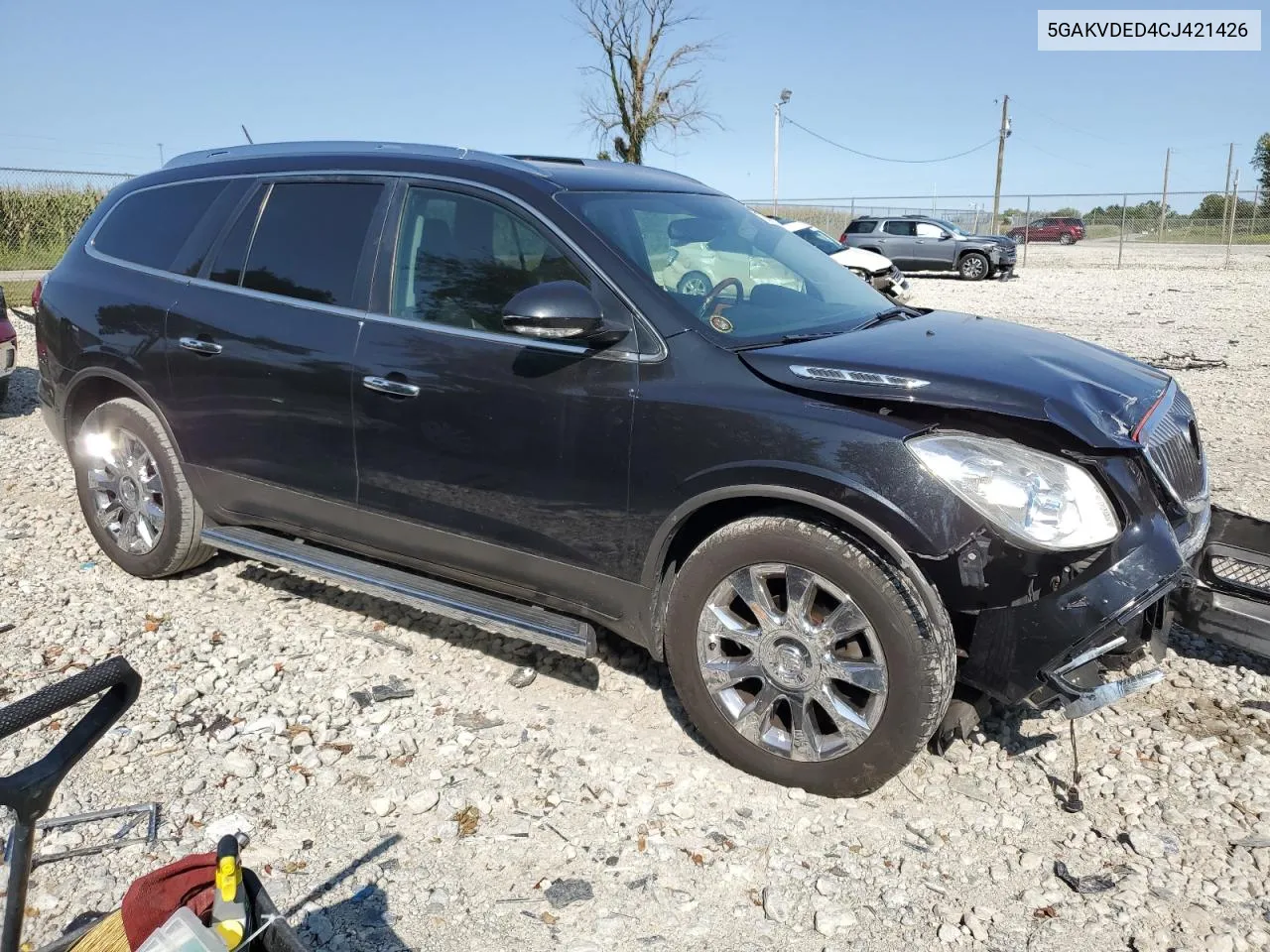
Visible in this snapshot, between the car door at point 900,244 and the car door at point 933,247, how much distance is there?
0.10m

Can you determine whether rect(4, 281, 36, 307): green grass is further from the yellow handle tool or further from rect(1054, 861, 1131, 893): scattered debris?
rect(1054, 861, 1131, 893): scattered debris

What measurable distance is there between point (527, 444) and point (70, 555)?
317cm

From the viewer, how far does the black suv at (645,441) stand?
110 inches

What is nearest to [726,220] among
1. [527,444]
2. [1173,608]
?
[527,444]

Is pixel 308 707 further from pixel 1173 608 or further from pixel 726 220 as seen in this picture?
pixel 1173 608

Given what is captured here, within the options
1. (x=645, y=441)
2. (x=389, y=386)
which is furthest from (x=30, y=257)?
(x=645, y=441)

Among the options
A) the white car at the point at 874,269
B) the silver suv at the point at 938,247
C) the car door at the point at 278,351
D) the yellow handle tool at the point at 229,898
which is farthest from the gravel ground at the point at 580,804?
the silver suv at the point at 938,247

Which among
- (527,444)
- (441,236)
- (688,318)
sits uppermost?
(441,236)

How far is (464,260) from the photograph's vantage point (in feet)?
12.0

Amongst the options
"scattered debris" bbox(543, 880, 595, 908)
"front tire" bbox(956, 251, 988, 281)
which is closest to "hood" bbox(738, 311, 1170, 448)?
"scattered debris" bbox(543, 880, 595, 908)

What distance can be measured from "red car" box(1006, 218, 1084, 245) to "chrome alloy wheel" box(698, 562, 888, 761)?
4338 cm

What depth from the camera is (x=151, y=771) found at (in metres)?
3.26

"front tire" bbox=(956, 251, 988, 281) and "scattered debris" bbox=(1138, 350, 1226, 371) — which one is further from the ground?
"front tire" bbox=(956, 251, 988, 281)

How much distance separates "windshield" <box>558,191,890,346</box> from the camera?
3.38 m
